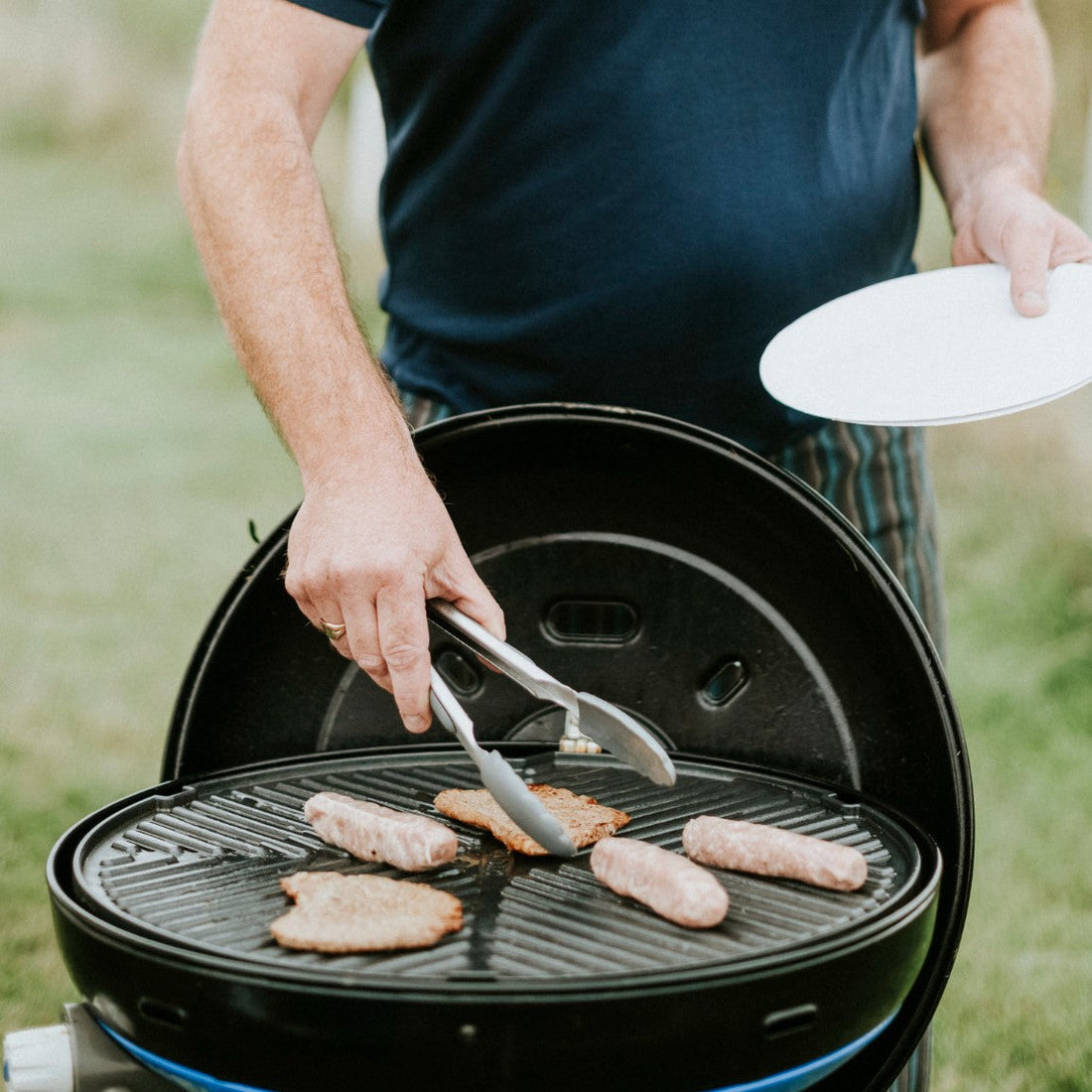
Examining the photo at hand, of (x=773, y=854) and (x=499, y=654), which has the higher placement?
(x=499, y=654)

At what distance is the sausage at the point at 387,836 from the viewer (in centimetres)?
152

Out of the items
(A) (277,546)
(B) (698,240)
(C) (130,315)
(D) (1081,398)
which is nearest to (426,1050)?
(A) (277,546)

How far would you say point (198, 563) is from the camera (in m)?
6.68

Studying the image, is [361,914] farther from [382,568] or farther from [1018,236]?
[1018,236]

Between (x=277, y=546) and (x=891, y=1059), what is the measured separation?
1.07 meters

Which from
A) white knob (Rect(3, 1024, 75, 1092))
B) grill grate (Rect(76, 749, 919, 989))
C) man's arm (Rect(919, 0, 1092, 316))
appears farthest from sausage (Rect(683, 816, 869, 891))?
man's arm (Rect(919, 0, 1092, 316))

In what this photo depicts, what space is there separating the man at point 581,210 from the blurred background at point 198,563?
259mm

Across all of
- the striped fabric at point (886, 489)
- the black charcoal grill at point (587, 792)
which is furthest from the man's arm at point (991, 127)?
the black charcoal grill at point (587, 792)

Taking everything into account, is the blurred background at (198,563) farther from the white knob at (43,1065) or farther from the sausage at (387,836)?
the white knob at (43,1065)

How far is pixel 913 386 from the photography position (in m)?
1.78

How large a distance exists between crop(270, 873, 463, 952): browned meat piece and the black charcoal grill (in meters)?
0.02

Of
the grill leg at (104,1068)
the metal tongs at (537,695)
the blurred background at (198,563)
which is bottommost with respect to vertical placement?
the blurred background at (198,563)

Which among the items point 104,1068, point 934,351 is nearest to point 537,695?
point 104,1068

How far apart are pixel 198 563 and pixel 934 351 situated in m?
5.38
